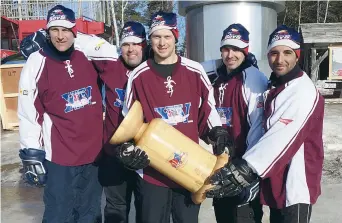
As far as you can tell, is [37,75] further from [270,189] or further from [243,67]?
[270,189]

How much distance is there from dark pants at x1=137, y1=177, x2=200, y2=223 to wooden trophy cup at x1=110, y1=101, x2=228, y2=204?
24 centimetres

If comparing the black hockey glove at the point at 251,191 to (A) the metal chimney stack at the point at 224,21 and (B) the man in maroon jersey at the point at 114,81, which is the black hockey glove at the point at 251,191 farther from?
(A) the metal chimney stack at the point at 224,21

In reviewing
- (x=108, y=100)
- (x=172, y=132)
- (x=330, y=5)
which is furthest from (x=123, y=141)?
(x=330, y=5)

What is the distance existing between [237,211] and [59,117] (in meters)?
1.53

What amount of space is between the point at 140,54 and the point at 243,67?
812mm

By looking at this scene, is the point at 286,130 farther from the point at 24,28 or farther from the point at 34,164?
the point at 24,28

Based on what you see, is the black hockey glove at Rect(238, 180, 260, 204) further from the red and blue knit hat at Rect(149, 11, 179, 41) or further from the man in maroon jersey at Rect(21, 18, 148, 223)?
the red and blue knit hat at Rect(149, 11, 179, 41)

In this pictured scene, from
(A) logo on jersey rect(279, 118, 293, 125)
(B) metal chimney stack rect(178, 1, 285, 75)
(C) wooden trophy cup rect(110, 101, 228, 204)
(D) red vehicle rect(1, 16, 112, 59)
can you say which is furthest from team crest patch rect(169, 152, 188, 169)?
(D) red vehicle rect(1, 16, 112, 59)

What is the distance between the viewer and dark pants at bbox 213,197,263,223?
311 cm

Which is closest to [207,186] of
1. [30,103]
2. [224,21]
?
[30,103]

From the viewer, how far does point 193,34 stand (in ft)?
18.5

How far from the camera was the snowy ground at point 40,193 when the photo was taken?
4441 mm

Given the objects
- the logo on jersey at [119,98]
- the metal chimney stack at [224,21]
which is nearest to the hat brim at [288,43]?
the logo on jersey at [119,98]

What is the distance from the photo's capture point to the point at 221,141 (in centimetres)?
280
